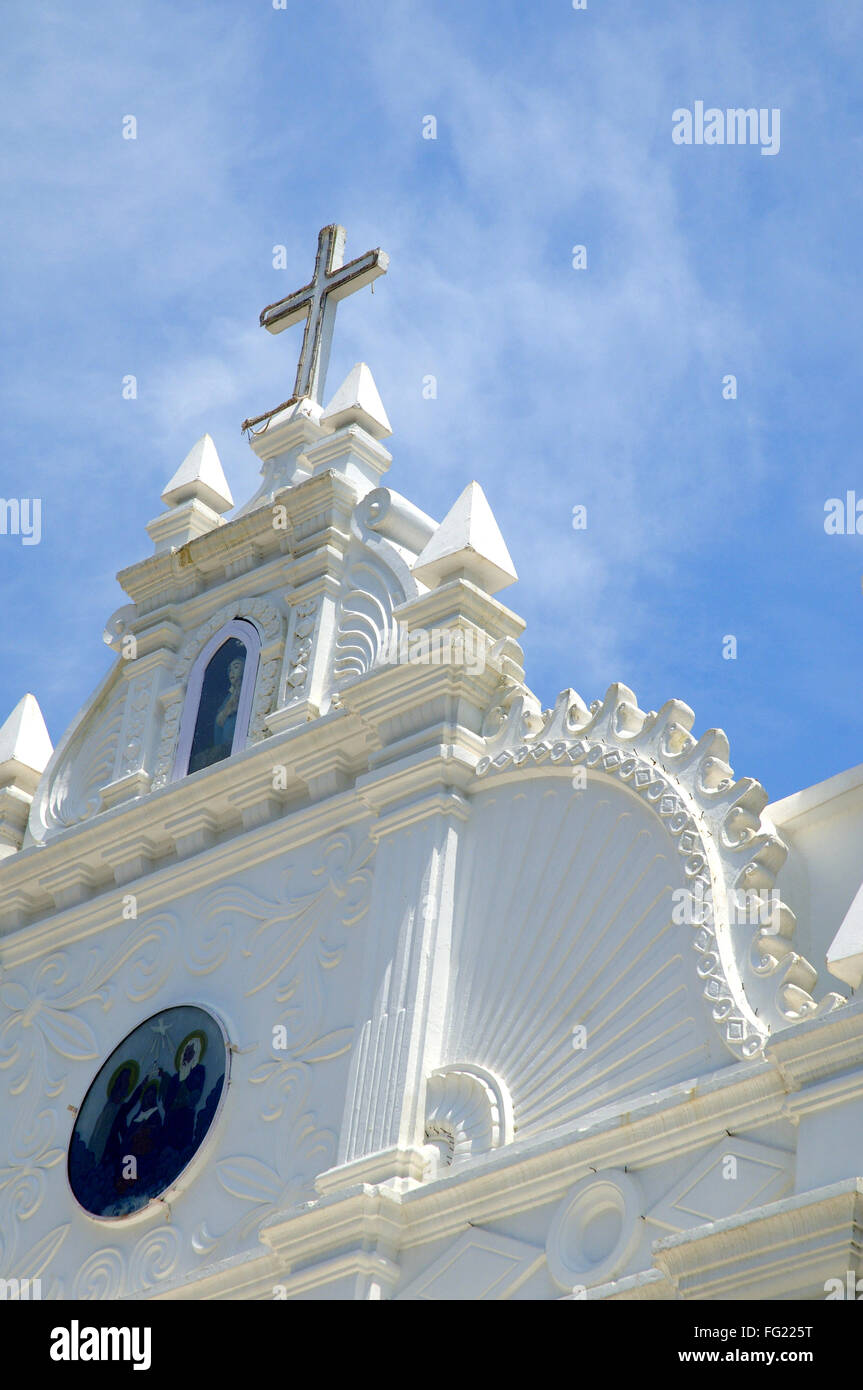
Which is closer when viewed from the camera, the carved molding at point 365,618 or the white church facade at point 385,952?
the white church facade at point 385,952

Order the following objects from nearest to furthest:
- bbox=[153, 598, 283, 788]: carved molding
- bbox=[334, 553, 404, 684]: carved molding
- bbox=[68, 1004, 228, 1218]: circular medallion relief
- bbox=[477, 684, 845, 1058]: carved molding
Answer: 1. bbox=[477, 684, 845, 1058]: carved molding
2. bbox=[68, 1004, 228, 1218]: circular medallion relief
3. bbox=[334, 553, 404, 684]: carved molding
4. bbox=[153, 598, 283, 788]: carved molding

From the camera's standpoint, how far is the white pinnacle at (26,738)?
13.3 metres

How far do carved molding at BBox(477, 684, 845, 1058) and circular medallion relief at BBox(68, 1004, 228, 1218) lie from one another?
6.05 ft

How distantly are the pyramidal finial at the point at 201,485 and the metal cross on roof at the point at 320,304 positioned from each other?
63cm

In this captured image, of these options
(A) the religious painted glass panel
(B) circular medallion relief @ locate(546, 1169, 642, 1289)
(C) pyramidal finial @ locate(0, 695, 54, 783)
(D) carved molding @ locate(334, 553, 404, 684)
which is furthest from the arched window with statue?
(B) circular medallion relief @ locate(546, 1169, 642, 1289)

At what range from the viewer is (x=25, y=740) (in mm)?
13367

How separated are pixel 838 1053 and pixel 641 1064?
1.10 metres

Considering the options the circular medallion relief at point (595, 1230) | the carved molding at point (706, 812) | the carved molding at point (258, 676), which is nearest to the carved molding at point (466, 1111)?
the circular medallion relief at point (595, 1230)

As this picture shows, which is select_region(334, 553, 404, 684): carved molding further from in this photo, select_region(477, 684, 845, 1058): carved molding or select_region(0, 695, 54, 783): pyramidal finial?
select_region(0, 695, 54, 783): pyramidal finial

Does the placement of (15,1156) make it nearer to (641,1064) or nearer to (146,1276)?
(146,1276)

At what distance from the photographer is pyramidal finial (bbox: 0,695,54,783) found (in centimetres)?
1323

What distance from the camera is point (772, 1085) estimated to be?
8656 mm

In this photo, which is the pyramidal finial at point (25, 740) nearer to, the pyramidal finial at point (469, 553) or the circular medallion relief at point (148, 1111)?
the circular medallion relief at point (148, 1111)
